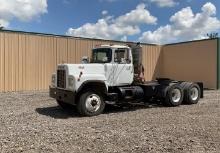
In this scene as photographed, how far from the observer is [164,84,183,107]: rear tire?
13516 millimetres

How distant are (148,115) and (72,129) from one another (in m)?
3.26

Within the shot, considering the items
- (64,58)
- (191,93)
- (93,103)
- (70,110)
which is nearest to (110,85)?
(93,103)

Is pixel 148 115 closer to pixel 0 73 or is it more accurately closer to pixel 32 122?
pixel 32 122

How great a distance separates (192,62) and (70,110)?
13423 millimetres

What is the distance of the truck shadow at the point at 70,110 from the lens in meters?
11.4

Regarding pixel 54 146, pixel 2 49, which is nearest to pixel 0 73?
pixel 2 49

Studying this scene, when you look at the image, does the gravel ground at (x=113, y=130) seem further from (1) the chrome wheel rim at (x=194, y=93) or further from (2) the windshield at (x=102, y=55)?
(2) the windshield at (x=102, y=55)

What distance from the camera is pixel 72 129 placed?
349 inches

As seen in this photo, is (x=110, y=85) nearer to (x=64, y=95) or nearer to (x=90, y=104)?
(x=90, y=104)

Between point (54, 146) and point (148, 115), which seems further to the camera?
point (148, 115)

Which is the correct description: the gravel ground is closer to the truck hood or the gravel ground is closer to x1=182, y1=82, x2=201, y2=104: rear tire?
x1=182, y1=82, x2=201, y2=104: rear tire

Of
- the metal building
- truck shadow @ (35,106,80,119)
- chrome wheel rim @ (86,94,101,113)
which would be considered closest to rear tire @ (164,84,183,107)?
chrome wheel rim @ (86,94,101,113)

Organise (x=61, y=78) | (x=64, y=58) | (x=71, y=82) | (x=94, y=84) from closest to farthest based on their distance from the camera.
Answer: (x=71, y=82) < (x=94, y=84) < (x=61, y=78) < (x=64, y=58)

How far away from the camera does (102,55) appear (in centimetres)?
1255
